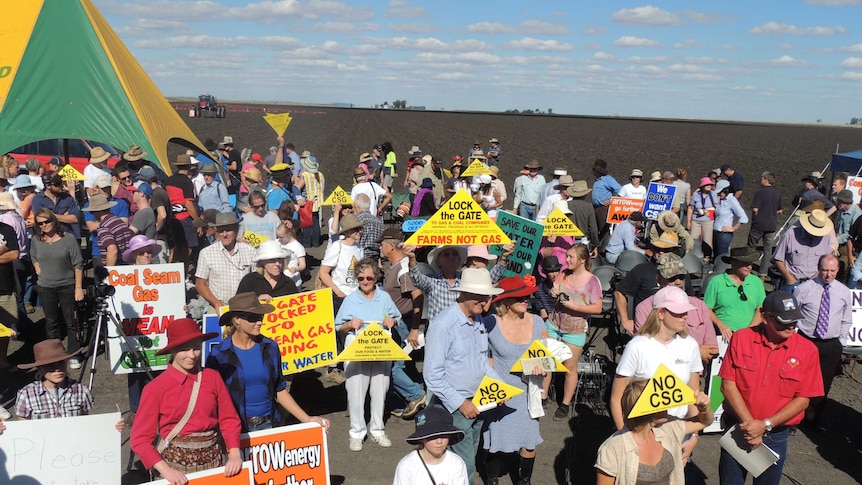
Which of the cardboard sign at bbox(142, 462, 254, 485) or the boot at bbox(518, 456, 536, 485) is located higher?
the cardboard sign at bbox(142, 462, 254, 485)

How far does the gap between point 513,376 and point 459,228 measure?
2310 mm

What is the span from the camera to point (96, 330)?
288 inches

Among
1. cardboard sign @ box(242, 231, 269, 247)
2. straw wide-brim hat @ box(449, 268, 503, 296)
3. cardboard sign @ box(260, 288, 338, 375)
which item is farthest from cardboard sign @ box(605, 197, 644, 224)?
straw wide-brim hat @ box(449, 268, 503, 296)

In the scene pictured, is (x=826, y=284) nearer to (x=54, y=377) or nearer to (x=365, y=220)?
(x=365, y=220)

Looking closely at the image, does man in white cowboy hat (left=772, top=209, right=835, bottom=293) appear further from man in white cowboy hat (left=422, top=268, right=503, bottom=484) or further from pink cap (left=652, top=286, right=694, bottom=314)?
man in white cowboy hat (left=422, top=268, right=503, bottom=484)

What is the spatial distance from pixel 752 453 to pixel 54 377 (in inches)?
196

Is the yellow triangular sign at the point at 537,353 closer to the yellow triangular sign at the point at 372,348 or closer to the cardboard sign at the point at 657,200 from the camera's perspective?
the yellow triangular sign at the point at 372,348

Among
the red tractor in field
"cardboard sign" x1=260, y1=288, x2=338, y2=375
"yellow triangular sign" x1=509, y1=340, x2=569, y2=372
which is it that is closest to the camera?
"yellow triangular sign" x1=509, y1=340, x2=569, y2=372

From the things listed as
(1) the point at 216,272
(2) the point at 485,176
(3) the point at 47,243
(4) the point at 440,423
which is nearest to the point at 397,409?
(1) the point at 216,272

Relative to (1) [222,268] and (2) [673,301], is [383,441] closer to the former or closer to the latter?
(1) [222,268]

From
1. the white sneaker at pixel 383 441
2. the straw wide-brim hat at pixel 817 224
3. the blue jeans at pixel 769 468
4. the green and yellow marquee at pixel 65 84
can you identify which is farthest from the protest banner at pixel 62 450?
the green and yellow marquee at pixel 65 84

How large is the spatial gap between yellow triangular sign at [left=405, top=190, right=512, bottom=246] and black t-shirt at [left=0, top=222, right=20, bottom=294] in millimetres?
5051

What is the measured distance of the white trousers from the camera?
7.19 meters

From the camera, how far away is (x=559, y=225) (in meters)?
9.53
